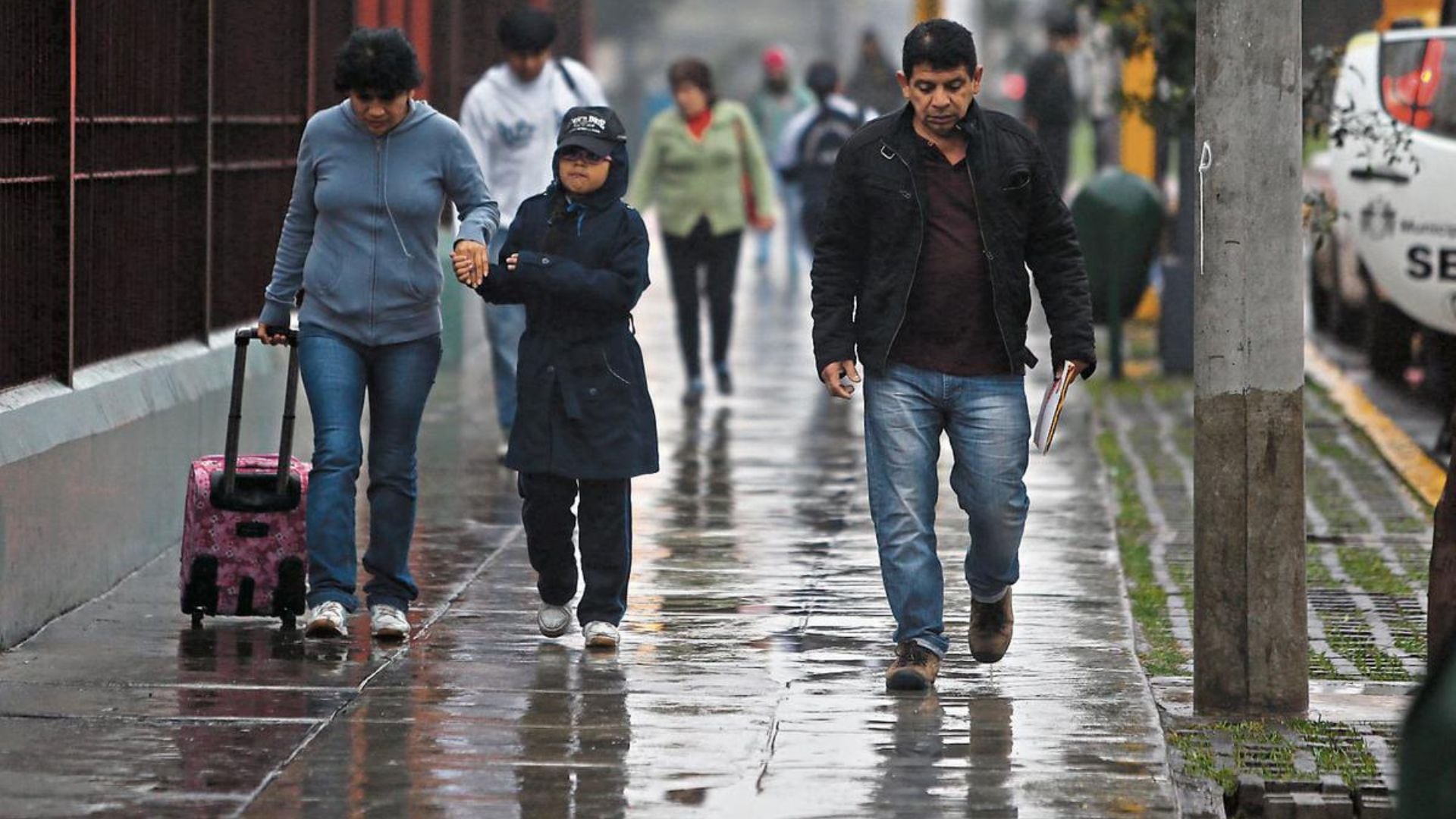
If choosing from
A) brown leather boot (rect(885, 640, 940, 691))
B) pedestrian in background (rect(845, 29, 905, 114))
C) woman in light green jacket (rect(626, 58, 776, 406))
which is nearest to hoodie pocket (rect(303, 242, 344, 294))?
brown leather boot (rect(885, 640, 940, 691))

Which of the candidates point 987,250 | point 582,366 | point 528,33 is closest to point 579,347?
point 582,366


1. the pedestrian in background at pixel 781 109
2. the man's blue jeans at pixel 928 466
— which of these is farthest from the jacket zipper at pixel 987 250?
the pedestrian in background at pixel 781 109

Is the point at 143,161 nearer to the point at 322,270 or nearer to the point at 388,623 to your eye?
the point at 322,270

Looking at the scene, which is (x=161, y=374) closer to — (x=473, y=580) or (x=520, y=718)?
(x=473, y=580)

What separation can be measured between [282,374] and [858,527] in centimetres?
250

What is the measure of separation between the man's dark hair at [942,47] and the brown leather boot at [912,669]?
151 cm

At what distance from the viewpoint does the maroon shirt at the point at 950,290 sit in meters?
7.37

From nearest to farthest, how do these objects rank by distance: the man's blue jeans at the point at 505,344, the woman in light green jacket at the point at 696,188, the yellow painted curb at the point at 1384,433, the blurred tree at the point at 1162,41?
the yellow painted curb at the point at 1384,433 < the man's blue jeans at the point at 505,344 < the woman in light green jacket at the point at 696,188 < the blurred tree at the point at 1162,41

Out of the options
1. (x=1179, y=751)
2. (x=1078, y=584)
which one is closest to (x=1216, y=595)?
(x=1179, y=751)

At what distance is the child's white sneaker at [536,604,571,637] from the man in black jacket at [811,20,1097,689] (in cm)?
107

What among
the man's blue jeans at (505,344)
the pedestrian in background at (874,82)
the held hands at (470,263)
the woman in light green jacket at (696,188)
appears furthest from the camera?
the pedestrian in background at (874,82)

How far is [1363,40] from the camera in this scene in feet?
48.6

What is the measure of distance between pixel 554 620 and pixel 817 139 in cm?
1051

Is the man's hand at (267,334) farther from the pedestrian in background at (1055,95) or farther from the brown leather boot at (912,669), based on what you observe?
the pedestrian in background at (1055,95)
